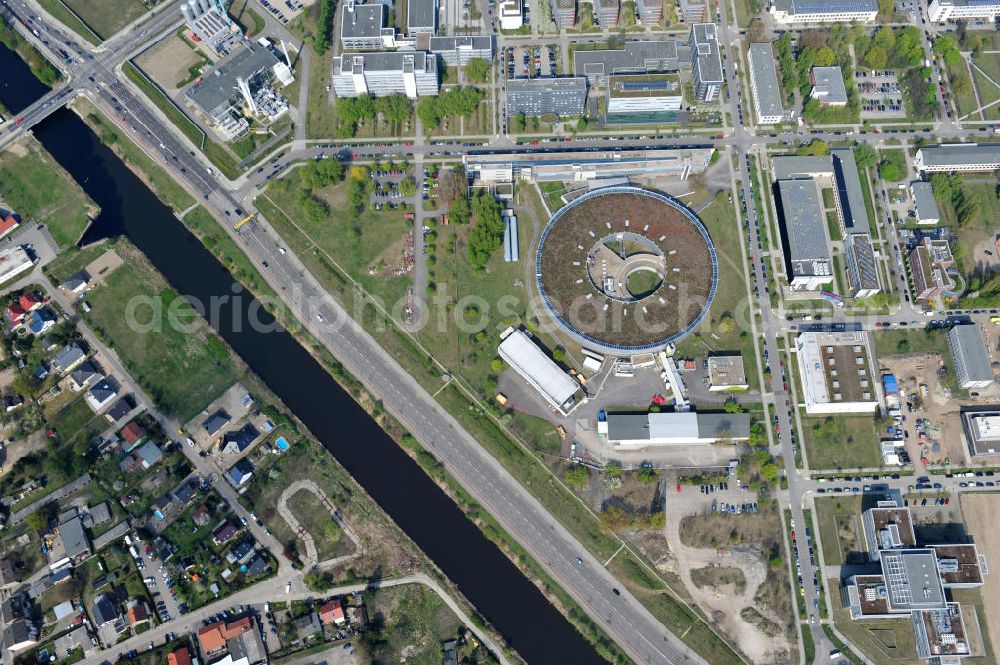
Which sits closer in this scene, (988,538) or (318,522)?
(988,538)

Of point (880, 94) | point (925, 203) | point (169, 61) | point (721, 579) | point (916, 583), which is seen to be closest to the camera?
point (916, 583)

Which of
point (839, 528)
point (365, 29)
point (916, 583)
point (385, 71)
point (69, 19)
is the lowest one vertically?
point (916, 583)

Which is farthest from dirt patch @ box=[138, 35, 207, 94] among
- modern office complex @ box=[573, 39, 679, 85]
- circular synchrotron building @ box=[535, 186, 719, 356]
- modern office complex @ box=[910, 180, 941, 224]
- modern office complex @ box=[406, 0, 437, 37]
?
modern office complex @ box=[910, 180, 941, 224]

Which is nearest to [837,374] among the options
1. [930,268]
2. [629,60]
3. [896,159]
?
[930,268]

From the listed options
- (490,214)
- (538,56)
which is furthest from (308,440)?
(538,56)

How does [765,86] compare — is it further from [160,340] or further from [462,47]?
[160,340]
